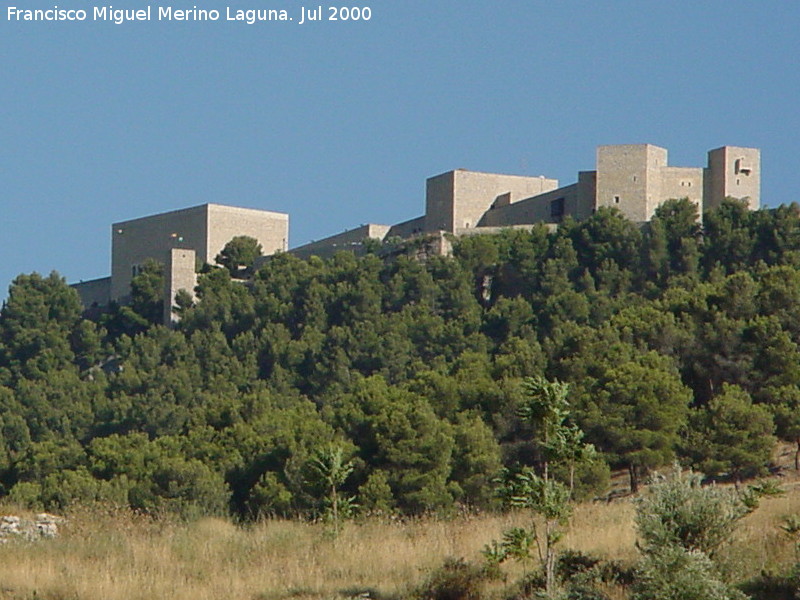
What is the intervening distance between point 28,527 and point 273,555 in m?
2.39

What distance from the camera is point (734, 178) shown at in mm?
45188

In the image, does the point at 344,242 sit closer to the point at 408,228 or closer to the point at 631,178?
the point at 408,228

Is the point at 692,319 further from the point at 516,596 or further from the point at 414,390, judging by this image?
the point at 516,596

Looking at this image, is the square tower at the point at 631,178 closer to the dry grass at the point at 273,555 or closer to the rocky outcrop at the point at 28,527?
the rocky outcrop at the point at 28,527

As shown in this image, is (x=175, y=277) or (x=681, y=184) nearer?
(x=681, y=184)

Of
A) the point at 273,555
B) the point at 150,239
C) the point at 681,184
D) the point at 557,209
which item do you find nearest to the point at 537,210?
the point at 557,209

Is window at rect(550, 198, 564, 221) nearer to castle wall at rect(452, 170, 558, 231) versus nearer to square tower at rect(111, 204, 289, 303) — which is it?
castle wall at rect(452, 170, 558, 231)

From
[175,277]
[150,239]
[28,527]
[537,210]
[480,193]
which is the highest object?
[480,193]

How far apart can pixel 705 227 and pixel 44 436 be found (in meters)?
18.6

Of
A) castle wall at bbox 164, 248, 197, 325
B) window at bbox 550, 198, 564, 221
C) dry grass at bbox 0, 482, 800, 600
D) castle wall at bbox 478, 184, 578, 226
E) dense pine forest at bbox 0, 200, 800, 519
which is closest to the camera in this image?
dry grass at bbox 0, 482, 800, 600

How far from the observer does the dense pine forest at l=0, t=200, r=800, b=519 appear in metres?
21.6

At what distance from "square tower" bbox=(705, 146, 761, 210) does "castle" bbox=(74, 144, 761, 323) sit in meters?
0.03

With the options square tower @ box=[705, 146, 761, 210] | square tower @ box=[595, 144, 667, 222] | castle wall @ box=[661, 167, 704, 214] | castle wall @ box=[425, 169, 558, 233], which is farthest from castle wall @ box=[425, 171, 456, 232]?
square tower @ box=[705, 146, 761, 210]

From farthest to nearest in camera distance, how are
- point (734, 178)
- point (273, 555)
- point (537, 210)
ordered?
point (537, 210) < point (734, 178) < point (273, 555)
